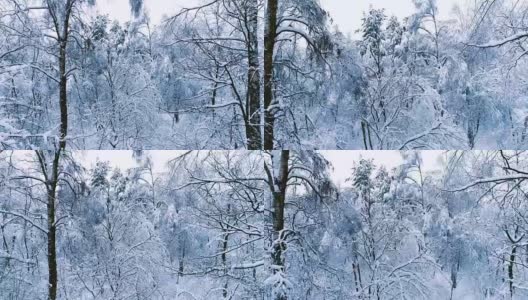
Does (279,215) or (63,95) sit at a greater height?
(63,95)

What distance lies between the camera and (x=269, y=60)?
231 centimetres

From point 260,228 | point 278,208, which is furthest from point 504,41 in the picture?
→ point 260,228

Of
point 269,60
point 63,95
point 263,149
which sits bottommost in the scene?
point 263,149

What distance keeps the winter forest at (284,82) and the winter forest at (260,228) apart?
0.13m

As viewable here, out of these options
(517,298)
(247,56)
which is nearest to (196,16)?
(247,56)

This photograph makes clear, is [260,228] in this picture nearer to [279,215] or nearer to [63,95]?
[279,215]

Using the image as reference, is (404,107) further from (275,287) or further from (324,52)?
(275,287)

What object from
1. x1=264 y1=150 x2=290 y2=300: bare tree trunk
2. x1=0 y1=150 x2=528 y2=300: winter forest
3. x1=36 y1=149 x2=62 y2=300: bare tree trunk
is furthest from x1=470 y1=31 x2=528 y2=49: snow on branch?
x1=36 y1=149 x2=62 y2=300: bare tree trunk

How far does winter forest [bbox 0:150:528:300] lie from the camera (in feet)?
8.00

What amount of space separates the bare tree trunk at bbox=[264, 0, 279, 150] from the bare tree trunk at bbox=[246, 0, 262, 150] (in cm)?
3

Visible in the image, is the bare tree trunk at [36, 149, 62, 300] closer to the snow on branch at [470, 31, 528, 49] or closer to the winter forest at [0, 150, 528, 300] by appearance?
the winter forest at [0, 150, 528, 300]

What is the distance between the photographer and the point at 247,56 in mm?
2305

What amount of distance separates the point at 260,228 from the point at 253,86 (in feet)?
2.17

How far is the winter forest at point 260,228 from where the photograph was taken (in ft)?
8.00
